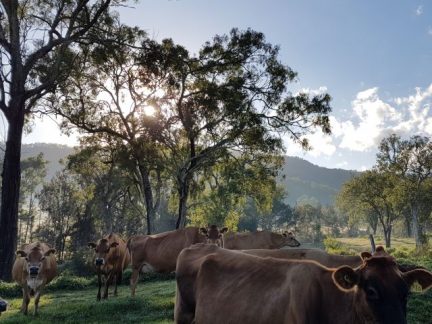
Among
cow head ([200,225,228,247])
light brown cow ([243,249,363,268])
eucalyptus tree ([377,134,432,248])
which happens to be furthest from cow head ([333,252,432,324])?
eucalyptus tree ([377,134,432,248])

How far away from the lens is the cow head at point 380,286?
459 centimetres

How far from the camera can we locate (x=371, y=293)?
4.77 meters

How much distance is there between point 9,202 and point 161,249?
9535 mm

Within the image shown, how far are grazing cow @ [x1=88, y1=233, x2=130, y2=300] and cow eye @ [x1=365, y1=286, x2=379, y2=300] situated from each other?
1352 cm

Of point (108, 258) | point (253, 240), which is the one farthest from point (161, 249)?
point (253, 240)

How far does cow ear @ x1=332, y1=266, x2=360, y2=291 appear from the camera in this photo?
501cm

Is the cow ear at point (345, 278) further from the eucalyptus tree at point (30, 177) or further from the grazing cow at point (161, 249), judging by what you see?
the eucalyptus tree at point (30, 177)

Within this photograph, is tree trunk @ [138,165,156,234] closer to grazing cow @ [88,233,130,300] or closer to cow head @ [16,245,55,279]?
grazing cow @ [88,233,130,300]

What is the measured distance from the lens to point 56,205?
214 ft

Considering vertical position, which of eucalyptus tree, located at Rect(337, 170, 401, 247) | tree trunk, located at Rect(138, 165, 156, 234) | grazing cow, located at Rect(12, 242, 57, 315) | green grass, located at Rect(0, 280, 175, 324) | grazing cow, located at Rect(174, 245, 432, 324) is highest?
eucalyptus tree, located at Rect(337, 170, 401, 247)

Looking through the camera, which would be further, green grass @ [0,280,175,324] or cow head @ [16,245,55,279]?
cow head @ [16,245,55,279]

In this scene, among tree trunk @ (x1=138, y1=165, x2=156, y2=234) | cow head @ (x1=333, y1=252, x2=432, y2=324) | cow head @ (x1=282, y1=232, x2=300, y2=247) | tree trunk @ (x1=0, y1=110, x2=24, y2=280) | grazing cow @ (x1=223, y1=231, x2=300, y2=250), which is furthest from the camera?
tree trunk @ (x1=138, y1=165, x2=156, y2=234)

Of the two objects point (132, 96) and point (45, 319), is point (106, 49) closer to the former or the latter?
point (132, 96)

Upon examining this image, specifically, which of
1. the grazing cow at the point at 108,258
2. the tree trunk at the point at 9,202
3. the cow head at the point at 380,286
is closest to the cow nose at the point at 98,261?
the grazing cow at the point at 108,258
